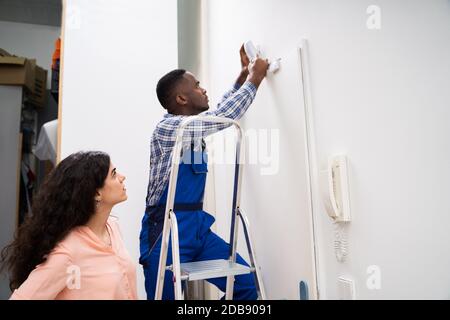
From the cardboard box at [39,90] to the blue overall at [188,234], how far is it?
2.23 m

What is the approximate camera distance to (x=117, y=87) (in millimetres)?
1929

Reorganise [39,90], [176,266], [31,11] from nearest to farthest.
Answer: [176,266] → [39,90] → [31,11]

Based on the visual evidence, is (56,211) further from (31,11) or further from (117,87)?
(31,11)

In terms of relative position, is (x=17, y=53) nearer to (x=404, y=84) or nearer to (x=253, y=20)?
(x=253, y=20)

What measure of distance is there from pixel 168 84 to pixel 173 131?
14.0 inches

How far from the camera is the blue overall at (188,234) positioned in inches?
52.4

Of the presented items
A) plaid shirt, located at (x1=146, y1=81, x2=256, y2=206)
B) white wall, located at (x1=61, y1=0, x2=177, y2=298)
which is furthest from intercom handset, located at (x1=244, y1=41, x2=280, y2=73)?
white wall, located at (x1=61, y1=0, x2=177, y2=298)

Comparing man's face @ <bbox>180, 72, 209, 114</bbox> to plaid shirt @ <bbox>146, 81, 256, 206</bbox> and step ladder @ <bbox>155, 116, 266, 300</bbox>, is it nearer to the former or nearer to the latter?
plaid shirt @ <bbox>146, 81, 256, 206</bbox>

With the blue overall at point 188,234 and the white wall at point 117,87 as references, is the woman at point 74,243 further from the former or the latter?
the white wall at point 117,87

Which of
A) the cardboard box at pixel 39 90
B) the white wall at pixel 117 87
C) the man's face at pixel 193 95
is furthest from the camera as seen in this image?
the cardboard box at pixel 39 90

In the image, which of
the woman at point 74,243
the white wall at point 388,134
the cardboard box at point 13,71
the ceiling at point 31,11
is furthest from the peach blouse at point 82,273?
the ceiling at point 31,11

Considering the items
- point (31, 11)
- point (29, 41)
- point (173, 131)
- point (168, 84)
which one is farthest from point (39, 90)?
point (173, 131)
